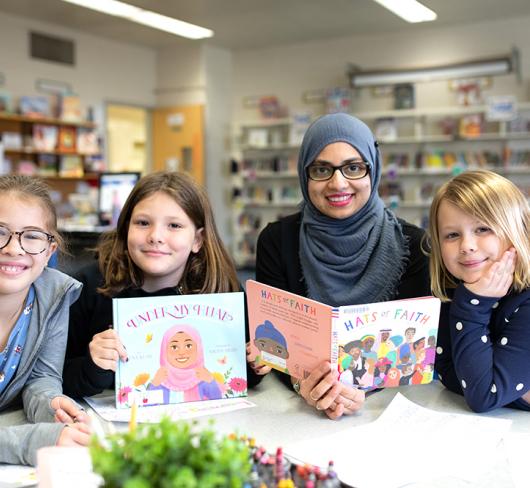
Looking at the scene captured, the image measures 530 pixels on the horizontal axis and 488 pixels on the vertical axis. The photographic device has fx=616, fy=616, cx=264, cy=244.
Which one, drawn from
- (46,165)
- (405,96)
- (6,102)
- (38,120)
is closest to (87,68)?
(38,120)

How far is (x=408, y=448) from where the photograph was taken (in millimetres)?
1204

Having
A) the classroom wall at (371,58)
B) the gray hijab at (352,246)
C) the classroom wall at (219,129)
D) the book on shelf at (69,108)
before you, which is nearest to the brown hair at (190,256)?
the gray hijab at (352,246)

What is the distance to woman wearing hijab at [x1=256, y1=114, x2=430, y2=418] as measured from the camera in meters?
1.75

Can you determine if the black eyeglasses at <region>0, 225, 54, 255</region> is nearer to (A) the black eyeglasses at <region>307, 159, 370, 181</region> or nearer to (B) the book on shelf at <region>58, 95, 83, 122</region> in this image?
(A) the black eyeglasses at <region>307, 159, 370, 181</region>

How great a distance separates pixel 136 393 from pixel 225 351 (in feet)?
0.76

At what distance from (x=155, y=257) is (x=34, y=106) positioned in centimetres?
685

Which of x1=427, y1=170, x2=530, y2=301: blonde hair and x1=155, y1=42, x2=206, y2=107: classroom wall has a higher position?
x1=155, y1=42, x2=206, y2=107: classroom wall

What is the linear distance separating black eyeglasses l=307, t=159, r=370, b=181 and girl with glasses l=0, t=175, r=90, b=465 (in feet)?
2.44

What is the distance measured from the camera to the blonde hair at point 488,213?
4.73 ft

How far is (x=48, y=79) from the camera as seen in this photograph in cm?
803

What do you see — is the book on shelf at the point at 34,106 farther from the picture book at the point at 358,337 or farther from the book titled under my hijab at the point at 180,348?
the picture book at the point at 358,337

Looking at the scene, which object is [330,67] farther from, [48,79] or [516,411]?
[516,411]

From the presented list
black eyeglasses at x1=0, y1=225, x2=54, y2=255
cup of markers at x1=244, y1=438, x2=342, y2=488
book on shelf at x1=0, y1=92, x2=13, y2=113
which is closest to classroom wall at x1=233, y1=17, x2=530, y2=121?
book on shelf at x1=0, y1=92, x2=13, y2=113

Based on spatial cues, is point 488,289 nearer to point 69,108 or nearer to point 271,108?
point 69,108
